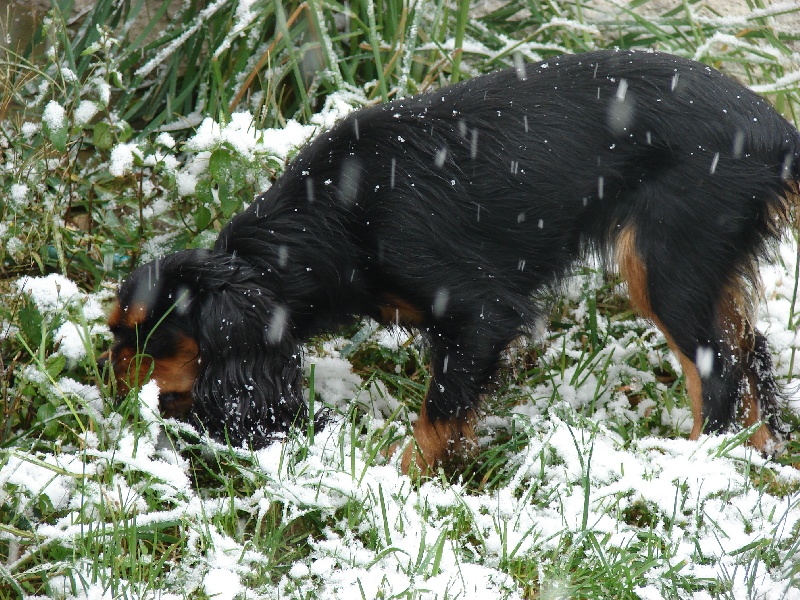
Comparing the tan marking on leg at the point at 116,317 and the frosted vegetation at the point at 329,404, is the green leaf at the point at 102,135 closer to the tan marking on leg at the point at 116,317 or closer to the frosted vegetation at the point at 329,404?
the frosted vegetation at the point at 329,404

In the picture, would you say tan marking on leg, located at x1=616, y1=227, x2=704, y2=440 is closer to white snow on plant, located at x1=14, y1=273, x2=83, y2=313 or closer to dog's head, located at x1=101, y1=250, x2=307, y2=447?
dog's head, located at x1=101, y1=250, x2=307, y2=447

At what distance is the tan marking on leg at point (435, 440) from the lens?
316cm

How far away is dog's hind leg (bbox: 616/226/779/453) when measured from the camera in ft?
10.0

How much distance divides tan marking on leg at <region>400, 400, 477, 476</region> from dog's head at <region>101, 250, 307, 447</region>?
46cm

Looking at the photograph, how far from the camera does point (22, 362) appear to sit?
132 inches

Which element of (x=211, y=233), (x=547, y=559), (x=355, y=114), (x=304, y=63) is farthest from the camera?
(x=304, y=63)

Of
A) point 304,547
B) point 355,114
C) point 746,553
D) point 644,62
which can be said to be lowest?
point 304,547

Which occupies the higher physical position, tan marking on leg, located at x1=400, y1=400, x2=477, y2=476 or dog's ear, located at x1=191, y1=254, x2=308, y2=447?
dog's ear, located at x1=191, y1=254, x2=308, y2=447

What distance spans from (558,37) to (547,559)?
317cm

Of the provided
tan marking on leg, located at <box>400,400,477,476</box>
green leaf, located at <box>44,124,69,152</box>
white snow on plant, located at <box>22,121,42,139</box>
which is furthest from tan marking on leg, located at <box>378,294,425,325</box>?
white snow on plant, located at <box>22,121,42,139</box>

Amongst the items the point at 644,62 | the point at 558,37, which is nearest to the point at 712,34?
the point at 558,37

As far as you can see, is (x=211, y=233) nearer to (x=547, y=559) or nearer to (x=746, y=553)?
(x=547, y=559)

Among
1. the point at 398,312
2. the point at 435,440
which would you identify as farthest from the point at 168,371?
the point at 435,440

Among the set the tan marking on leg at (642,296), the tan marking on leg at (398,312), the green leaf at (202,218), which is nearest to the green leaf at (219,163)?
the green leaf at (202,218)
